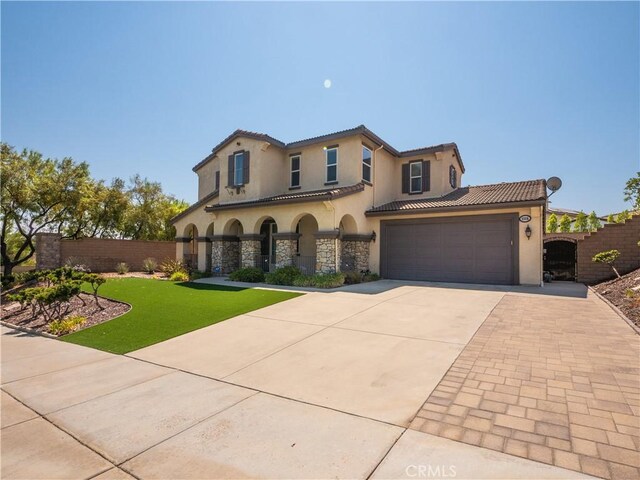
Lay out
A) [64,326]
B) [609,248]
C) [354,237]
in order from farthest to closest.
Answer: [354,237]
[609,248]
[64,326]

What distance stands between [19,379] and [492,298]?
11.2 m

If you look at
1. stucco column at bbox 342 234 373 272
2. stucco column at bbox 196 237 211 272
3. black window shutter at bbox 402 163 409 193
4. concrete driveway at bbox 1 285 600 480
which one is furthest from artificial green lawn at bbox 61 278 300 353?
black window shutter at bbox 402 163 409 193

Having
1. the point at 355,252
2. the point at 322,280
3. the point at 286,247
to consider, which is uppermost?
the point at 286,247

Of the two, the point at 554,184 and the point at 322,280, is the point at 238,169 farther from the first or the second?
the point at 554,184

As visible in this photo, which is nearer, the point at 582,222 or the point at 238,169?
the point at 238,169

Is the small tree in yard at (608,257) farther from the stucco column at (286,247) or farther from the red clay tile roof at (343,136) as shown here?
the stucco column at (286,247)

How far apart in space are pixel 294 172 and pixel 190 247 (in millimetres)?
9266

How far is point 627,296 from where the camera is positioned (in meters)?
9.20

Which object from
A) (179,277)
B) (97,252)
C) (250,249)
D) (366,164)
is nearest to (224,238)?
(250,249)

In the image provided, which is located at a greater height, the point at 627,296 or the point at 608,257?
the point at 608,257

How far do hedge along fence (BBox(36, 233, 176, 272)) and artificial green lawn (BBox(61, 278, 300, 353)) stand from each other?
6714mm

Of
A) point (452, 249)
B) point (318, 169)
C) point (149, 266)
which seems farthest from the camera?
point (149, 266)

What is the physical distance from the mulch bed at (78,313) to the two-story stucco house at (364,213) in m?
7.16

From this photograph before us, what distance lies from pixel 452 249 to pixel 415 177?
17.9 ft
